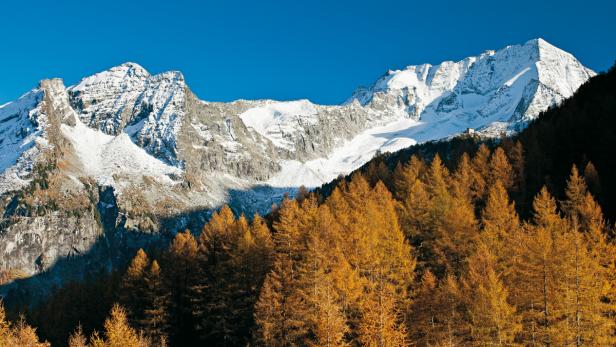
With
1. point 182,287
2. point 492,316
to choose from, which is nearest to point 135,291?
point 182,287

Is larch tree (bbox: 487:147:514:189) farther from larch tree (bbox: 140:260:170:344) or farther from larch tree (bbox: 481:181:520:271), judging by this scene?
larch tree (bbox: 140:260:170:344)

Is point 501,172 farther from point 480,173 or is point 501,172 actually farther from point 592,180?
point 592,180

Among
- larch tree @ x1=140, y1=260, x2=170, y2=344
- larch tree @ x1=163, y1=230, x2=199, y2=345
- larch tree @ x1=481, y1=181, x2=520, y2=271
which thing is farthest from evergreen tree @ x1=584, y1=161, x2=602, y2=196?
larch tree @ x1=140, y1=260, x2=170, y2=344

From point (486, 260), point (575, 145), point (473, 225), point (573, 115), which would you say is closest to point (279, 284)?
point (486, 260)

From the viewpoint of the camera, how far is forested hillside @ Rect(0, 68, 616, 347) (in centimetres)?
4059

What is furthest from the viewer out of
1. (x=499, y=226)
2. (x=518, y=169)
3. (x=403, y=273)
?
(x=518, y=169)

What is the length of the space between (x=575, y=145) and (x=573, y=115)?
31.8ft

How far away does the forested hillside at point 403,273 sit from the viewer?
40.6m

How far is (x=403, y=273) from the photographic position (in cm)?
4962

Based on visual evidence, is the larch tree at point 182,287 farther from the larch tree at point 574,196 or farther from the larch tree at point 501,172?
the larch tree at point 574,196

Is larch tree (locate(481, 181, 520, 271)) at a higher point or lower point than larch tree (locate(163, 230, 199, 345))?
higher

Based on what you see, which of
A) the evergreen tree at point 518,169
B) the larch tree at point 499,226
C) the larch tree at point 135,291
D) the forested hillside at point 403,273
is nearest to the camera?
the forested hillside at point 403,273

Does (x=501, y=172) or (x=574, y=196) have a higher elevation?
(x=501, y=172)

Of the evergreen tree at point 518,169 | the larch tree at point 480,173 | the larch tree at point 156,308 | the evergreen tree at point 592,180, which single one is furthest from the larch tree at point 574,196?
the larch tree at point 156,308
